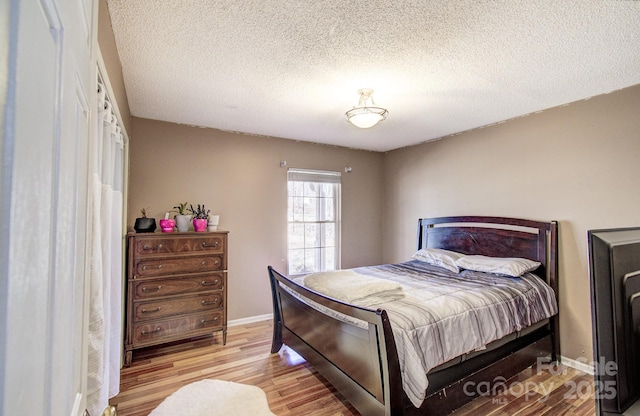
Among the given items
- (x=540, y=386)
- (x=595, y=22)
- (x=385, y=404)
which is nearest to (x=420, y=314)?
(x=385, y=404)

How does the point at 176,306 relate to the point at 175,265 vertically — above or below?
below

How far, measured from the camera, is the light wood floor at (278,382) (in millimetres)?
2219

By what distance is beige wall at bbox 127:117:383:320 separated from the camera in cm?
347

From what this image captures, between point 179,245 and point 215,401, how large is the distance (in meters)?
1.51

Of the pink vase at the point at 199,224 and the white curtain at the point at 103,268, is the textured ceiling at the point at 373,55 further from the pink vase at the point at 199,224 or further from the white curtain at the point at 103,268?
the pink vase at the point at 199,224

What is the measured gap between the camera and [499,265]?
303 cm

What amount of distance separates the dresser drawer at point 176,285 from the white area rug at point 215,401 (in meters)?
0.93

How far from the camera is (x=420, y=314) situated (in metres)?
2.03

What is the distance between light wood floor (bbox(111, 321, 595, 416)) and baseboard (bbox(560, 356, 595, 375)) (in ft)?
0.25

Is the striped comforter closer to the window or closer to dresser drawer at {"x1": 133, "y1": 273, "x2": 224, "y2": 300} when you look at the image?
the window

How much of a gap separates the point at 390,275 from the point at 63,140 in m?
3.08

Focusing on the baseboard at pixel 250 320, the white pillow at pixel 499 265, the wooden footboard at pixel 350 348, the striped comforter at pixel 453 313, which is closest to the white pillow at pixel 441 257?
the white pillow at pixel 499 265

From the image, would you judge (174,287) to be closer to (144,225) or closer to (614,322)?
(144,225)

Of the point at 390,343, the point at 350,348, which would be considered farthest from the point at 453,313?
the point at 350,348
